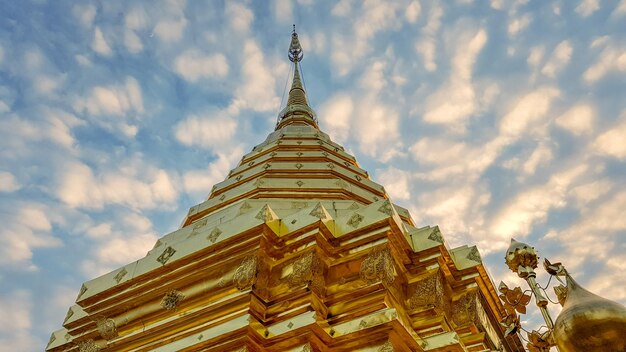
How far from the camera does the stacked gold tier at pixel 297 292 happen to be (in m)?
5.00

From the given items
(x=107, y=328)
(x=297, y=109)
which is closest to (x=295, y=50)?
(x=297, y=109)

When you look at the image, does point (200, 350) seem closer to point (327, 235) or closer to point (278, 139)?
point (327, 235)

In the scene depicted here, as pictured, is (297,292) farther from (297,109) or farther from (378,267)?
(297,109)

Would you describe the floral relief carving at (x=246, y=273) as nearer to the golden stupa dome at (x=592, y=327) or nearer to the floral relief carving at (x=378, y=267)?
the floral relief carving at (x=378, y=267)

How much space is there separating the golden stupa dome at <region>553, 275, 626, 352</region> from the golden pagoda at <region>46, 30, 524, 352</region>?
89.9 inches

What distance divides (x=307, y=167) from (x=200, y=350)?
17.2 ft

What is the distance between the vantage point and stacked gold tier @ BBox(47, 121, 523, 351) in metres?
5.00

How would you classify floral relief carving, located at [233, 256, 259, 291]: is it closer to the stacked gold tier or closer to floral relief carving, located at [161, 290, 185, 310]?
the stacked gold tier

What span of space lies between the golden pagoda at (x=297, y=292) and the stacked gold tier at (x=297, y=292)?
0.04 feet

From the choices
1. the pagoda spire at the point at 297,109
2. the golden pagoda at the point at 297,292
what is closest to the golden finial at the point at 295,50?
the pagoda spire at the point at 297,109

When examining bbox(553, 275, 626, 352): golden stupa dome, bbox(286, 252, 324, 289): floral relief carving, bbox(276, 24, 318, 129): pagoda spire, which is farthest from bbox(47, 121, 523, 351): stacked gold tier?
bbox(276, 24, 318, 129): pagoda spire

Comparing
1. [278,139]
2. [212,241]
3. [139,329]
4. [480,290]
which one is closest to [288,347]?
[212,241]

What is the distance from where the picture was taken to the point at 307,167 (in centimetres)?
989

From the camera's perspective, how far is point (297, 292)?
5332mm
